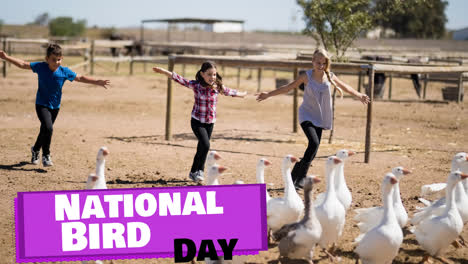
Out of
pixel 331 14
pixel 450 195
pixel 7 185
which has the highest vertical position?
pixel 331 14

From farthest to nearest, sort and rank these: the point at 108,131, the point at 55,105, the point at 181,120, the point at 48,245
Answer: the point at 181,120 → the point at 108,131 → the point at 55,105 → the point at 48,245

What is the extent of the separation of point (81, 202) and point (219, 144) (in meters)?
6.04

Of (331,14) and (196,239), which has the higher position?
(331,14)

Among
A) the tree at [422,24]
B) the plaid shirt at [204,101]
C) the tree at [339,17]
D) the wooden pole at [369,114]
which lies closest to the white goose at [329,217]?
the plaid shirt at [204,101]

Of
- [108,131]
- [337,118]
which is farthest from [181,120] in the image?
[337,118]

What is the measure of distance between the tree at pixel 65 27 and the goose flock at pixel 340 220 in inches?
2405

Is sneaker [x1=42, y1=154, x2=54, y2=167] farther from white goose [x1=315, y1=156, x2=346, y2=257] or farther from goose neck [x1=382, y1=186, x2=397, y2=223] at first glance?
goose neck [x1=382, y1=186, x2=397, y2=223]

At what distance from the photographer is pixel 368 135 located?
9266mm

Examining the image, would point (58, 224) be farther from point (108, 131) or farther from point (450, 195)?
point (108, 131)

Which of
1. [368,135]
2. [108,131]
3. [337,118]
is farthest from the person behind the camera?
[337,118]

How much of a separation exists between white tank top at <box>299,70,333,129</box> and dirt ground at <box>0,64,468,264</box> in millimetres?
914

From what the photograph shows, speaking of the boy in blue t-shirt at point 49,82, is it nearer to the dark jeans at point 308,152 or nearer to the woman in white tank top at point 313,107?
the woman in white tank top at point 313,107

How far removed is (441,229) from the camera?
16.6ft

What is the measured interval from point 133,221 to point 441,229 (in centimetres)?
266
